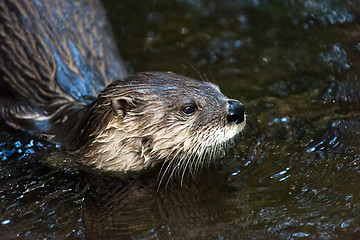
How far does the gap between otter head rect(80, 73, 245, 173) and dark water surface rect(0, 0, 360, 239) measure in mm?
294

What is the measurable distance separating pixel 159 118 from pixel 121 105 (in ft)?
0.81

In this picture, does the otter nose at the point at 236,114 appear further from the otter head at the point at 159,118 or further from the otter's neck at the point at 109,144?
the otter's neck at the point at 109,144

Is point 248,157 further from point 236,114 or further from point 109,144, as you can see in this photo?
point 109,144

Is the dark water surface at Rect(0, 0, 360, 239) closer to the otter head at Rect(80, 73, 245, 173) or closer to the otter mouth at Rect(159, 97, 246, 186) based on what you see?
the otter mouth at Rect(159, 97, 246, 186)

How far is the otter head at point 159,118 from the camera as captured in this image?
3326 millimetres

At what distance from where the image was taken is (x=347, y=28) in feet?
16.0

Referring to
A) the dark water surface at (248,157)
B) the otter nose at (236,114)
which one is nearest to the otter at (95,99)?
the otter nose at (236,114)

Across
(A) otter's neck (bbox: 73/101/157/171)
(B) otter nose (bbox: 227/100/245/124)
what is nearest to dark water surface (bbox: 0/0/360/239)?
(A) otter's neck (bbox: 73/101/157/171)

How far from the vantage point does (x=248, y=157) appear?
367 cm

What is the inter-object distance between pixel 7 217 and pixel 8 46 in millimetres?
1452

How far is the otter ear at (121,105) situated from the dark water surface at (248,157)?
52cm

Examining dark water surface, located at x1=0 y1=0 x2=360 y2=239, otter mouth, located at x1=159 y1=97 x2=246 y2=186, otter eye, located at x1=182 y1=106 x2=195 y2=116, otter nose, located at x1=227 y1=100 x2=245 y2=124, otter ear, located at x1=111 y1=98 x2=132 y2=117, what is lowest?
dark water surface, located at x1=0 y1=0 x2=360 y2=239

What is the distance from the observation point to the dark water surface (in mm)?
3172

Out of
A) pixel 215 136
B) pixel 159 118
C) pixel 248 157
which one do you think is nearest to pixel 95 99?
pixel 159 118
